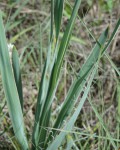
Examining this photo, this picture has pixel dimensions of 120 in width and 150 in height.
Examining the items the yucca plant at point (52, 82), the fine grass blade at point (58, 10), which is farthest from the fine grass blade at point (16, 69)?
the fine grass blade at point (58, 10)

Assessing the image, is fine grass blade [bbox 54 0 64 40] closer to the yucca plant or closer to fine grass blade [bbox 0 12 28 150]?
the yucca plant

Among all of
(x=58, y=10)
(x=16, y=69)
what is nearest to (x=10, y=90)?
(x=16, y=69)

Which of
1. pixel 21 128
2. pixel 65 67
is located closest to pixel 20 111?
pixel 21 128

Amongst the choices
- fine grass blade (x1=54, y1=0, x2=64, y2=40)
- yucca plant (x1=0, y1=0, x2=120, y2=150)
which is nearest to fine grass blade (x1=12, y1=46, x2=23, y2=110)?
yucca plant (x1=0, y1=0, x2=120, y2=150)

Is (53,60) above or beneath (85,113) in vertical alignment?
above

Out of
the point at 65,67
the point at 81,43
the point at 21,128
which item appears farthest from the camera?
the point at 81,43

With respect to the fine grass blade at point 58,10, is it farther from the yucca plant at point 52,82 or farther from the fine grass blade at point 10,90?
the fine grass blade at point 10,90

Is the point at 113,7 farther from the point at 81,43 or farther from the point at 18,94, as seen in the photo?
the point at 18,94
